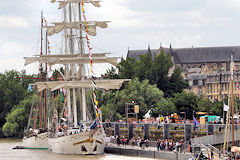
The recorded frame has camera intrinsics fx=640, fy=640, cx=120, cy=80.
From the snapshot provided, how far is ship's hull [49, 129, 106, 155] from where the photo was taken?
184ft

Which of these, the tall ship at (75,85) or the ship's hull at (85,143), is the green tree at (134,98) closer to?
the tall ship at (75,85)

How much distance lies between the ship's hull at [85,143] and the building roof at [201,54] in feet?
372

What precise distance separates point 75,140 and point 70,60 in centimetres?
1133

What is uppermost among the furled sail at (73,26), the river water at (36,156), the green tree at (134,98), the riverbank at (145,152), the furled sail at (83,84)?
the furled sail at (73,26)

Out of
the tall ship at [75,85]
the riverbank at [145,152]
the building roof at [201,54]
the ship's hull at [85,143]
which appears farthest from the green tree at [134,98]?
the building roof at [201,54]

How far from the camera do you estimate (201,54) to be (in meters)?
177

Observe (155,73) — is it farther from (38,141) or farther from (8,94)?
(38,141)

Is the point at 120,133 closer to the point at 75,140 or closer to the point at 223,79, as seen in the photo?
the point at 75,140

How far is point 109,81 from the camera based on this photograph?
64938 millimetres

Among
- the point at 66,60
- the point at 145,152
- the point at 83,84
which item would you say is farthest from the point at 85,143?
the point at 66,60

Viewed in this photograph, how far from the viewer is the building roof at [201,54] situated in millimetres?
172875

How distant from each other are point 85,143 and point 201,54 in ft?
407

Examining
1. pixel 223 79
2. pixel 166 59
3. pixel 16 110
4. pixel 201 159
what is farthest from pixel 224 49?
pixel 201 159

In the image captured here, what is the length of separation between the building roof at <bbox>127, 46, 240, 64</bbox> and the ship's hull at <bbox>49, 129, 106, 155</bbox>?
Answer: 11336cm
